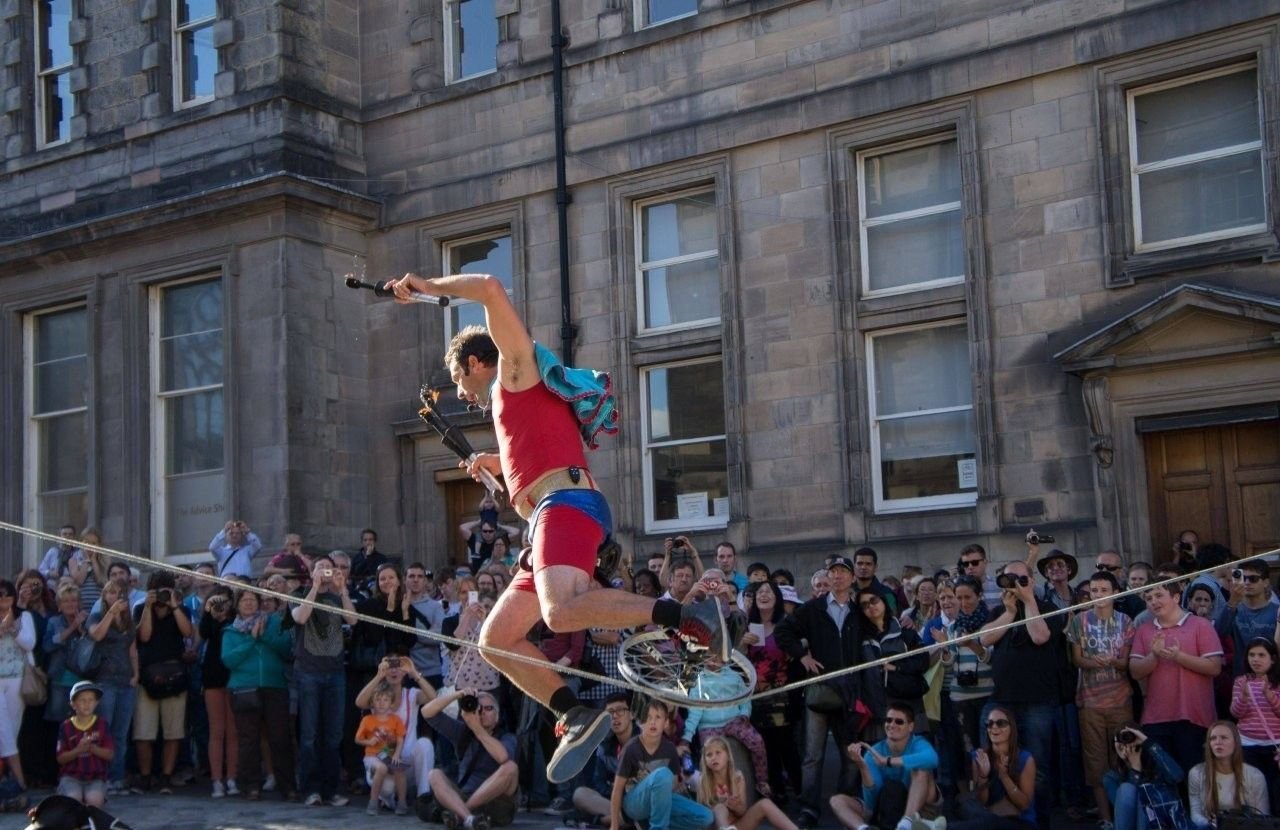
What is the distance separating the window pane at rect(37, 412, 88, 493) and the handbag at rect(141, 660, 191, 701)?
735 centimetres

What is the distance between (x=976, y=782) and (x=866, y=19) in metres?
8.24

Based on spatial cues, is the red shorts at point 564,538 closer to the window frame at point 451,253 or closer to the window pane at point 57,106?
the window frame at point 451,253

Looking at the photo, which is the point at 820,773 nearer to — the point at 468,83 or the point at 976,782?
the point at 976,782

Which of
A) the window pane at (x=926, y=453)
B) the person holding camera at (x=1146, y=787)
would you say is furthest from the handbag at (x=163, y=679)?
the person holding camera at (x=1146, y=787)

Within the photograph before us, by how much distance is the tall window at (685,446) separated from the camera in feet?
58.6

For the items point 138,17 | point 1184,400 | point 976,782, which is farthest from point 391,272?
point 976,782

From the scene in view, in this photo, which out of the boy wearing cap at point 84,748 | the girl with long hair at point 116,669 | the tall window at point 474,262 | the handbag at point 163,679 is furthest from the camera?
the tall window at point 474,262

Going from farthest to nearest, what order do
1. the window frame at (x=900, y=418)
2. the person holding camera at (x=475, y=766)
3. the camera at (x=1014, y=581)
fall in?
the window frame at (x=900, y=418) < the person holding camera at (x=475, y=766) < the camera at (x=1014, y=581)

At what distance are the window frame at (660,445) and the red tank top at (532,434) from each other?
9523 millimetres

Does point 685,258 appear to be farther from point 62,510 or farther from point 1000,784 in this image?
point 62,510

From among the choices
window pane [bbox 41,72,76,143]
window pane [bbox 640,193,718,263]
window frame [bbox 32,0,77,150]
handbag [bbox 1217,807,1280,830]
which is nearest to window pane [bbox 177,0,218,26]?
window frame [bbox 32,0,77,150]

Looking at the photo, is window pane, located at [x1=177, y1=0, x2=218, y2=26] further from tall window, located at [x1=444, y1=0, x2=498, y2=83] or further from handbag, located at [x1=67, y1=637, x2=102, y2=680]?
handbag, located at [x1=67, y1=637, x2=102, y2=680]

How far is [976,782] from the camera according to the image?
1152 cm

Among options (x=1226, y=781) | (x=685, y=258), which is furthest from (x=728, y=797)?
(x=685, y=258)
